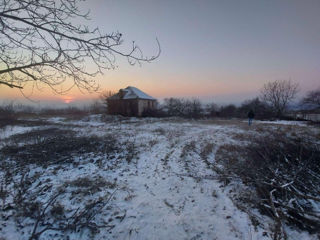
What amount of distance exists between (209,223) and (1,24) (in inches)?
180

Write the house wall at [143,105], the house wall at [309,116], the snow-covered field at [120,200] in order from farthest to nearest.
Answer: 1. the house wall at [143,105]
2. the house wall at [309,116]
3. the snow-covered field at [120,200]

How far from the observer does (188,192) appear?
3.79 meters

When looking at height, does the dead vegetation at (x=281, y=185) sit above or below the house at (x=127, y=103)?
below

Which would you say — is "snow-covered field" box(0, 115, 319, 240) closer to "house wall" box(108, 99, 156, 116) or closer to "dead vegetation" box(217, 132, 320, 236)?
"dead vegetation" box(217, 132, 320, 236)

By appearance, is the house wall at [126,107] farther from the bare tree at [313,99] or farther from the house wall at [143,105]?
the bare tree at [313,99]

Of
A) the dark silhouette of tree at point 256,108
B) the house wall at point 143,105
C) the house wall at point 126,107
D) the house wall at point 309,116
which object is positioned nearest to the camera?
the house wall at point 309,116

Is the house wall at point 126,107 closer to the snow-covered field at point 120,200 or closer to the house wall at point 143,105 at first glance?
the house wall at point 143,105

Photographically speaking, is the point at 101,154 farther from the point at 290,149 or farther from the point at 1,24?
the point at 290,149

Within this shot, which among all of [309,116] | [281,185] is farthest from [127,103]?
[309,116]

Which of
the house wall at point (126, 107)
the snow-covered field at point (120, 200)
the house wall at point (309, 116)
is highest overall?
the house wall at point (126, 107)

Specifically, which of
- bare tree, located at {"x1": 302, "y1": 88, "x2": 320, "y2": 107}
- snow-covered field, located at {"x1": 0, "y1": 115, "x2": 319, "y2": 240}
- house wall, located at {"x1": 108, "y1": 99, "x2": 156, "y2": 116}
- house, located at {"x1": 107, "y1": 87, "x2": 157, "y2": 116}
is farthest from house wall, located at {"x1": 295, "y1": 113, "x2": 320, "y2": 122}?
house wall, located at {"x1": 108, "y1": 99, "x2": 156, "y2": 116}

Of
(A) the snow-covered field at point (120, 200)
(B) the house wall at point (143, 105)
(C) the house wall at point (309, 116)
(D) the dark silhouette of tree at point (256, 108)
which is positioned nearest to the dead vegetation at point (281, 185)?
(A) the snow-covered field at point (120, 200)

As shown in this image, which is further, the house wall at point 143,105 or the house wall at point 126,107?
the house wall at point 143,105

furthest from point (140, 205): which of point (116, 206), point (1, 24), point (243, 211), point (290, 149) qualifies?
point (290, 149)
